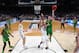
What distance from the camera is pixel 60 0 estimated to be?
44.1 meters

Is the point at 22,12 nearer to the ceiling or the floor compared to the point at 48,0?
nearer to the floor

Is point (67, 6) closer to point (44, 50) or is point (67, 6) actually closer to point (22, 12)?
point (22, 12)

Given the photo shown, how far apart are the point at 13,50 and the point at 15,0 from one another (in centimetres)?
3441

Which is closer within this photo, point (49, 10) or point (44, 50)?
point (44, 50)

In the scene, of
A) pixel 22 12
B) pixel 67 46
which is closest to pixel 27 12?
pixel 22 12

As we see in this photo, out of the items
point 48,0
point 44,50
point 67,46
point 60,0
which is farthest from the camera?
point 60,0

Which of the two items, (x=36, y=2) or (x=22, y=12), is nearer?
(x=36, y=2)

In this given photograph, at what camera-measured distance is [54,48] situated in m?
12.6

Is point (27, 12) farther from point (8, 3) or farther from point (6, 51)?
point (6, 51)

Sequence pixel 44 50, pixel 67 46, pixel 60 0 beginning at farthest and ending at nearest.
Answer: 1. pixel 60 0
2. pixel 67 46
3. pixel 44 50

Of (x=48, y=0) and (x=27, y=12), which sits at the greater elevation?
(x=48, y=0)

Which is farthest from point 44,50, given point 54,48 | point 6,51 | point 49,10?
point 49,10

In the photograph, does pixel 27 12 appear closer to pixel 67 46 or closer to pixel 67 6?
pixel 67 6

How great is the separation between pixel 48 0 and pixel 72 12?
386 inches
